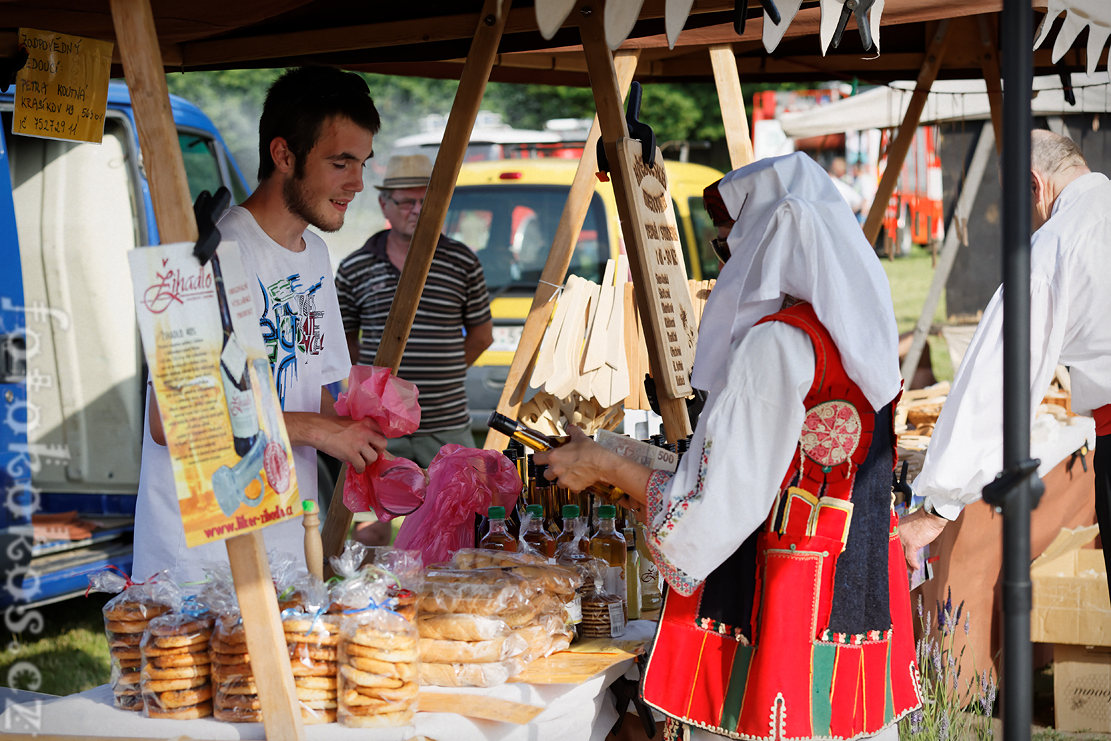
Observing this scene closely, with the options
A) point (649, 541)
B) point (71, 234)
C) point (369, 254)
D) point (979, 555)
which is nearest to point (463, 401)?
point (369, 254)

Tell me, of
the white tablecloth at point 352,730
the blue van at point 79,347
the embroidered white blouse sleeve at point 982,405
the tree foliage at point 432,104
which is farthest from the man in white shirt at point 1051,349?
the tree foliage at point 432,104

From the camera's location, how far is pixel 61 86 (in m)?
2.37

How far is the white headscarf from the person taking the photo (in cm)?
190

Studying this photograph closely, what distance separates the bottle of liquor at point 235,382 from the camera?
1686 mm

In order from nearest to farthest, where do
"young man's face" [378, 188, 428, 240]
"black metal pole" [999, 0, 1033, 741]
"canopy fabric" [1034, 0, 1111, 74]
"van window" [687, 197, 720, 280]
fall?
"black metal pole" [999, 0, 1033, 741]
"canopy fabric" [1034, 0, 1111, 74]
"young man's face" [378, 188, 428, 240]
"van window" [687, 197, 720, 280]

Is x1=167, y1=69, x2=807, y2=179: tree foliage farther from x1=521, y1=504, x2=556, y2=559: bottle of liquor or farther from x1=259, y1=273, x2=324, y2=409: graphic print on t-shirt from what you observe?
x1=521, y1=504, x2=556, y2=559: bottle of liquor

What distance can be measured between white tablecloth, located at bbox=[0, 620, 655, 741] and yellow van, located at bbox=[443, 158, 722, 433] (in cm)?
444

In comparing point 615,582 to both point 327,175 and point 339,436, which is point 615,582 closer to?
point 339,436

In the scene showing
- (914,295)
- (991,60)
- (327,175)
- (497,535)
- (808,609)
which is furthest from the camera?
(914,295)

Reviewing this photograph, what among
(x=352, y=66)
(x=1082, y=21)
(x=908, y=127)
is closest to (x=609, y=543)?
(x=1082, y=21)

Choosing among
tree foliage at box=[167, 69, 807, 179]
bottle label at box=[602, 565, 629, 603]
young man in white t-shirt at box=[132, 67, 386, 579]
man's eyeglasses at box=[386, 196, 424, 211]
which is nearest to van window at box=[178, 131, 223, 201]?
man's eyeglasses at box=[386, 196, 424, 211]

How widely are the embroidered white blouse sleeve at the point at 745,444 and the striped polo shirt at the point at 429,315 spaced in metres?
3.25

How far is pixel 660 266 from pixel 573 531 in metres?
0.85

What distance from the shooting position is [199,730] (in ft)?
6.22
